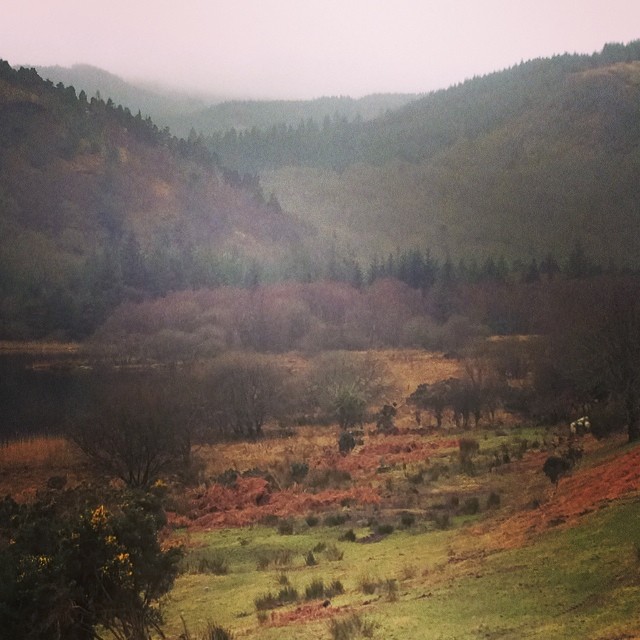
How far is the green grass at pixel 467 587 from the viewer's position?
383 inches

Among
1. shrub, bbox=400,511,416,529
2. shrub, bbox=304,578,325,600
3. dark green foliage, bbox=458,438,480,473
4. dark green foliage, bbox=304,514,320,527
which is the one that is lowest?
dark green foliage, bbox=458,438,480,473

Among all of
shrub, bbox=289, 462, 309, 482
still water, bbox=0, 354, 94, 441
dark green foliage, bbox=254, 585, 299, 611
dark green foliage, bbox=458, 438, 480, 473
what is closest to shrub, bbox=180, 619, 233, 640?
dark green foliage, bbox=254, 585, 299, 611

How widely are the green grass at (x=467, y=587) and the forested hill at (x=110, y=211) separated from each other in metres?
82.8

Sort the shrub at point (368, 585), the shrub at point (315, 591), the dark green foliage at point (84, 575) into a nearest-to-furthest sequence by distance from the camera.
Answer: the dark green foliage at point (84, 575)
the shrub at point (368, 585)
the shrub at point (315, 591)

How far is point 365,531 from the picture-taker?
20.8 metres

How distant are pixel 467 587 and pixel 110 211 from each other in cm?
15466

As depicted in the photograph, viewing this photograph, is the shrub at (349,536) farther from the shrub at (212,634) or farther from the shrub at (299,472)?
the shrub at (299,472)

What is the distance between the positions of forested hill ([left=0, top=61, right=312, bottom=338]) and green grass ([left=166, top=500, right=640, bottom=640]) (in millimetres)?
82806

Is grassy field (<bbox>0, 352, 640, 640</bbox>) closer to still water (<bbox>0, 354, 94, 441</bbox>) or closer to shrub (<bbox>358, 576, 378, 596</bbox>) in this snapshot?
shrub (<bbox>358, 576, 378, 596</bbox>)

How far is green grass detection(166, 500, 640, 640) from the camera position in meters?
9.73

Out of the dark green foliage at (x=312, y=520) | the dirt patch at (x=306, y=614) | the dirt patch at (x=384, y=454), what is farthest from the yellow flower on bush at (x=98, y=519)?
the dirt patch at (x=384, y=454)

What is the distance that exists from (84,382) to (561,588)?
5768 cm

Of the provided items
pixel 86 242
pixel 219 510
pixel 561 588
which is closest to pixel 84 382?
pixel 219 510

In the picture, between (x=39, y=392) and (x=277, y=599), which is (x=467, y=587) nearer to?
(x=277, y=599)
